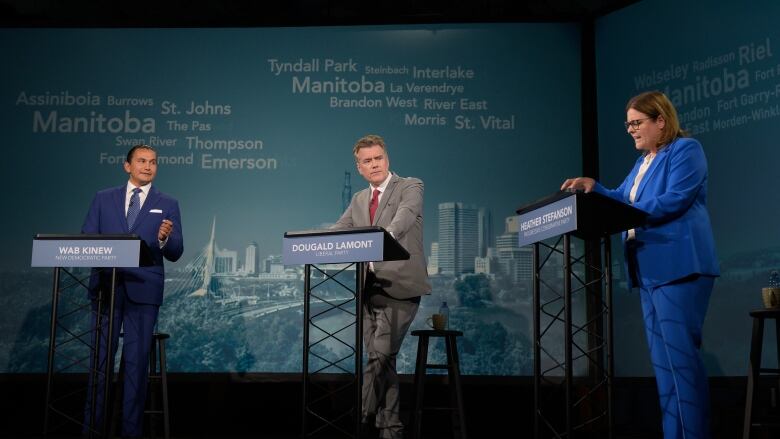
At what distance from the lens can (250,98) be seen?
259 inches

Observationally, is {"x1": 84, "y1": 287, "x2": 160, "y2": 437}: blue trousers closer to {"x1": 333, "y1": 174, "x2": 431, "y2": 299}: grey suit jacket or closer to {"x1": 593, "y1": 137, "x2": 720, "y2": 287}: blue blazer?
{"x1": 333, "y1": 174, "x2": 431, "y2": 299}: grey suit jacket

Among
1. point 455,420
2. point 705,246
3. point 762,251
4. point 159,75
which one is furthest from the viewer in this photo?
point 159,75

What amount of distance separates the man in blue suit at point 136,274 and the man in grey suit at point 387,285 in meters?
1.24

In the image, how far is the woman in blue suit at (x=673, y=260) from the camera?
3105mm

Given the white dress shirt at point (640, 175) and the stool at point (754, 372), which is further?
the stool at point (754, 372)

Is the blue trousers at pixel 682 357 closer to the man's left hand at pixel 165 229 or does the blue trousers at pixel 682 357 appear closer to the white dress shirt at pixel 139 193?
the man's left hand at pixel 165 229

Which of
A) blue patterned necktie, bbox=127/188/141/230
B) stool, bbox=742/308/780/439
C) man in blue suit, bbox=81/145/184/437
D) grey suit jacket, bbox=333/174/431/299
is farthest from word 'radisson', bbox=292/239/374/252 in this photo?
stool, bbox=742/308/780/439

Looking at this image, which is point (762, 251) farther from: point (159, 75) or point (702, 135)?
point (159, 75)

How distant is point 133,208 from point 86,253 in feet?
2.92

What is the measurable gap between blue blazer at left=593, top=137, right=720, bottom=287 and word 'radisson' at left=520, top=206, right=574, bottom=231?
176mm

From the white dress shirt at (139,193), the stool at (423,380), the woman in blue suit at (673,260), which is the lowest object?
the stool at (423,380)

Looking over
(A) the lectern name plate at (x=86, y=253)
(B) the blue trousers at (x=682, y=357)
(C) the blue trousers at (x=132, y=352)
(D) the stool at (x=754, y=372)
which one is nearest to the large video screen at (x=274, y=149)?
(C) the blue trousers at (x=132, y=352)

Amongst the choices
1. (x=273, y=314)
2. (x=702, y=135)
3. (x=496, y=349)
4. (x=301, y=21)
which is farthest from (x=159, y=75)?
(x=702, y=135)

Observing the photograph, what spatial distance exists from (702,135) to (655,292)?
9.27 ft
